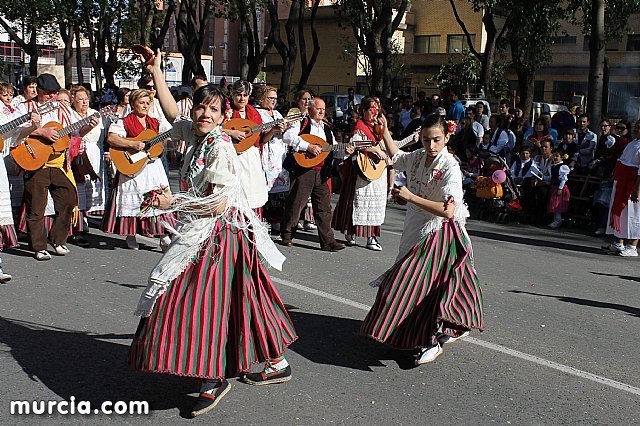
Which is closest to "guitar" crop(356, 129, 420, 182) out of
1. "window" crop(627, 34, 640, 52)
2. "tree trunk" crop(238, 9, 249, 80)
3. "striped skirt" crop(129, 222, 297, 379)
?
"striped skirt" crop(129, 222, 297, 379)

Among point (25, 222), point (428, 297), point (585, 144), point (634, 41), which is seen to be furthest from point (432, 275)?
point (634, 41)

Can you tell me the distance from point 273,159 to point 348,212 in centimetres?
124

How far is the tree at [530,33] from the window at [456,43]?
25.1 m

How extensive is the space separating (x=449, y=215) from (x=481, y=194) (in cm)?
807

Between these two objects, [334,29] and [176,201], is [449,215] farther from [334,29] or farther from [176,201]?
[334,29]

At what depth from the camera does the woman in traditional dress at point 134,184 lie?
918 centimetres

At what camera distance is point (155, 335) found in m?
4.61

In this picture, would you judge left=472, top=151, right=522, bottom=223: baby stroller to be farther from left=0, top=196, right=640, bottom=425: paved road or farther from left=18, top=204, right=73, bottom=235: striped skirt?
left=18, top=204, right=73, bottom=235: striped skirt

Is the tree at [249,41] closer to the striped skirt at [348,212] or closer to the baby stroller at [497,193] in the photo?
the baby stroller at [497,193]

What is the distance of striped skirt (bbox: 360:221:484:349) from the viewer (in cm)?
559

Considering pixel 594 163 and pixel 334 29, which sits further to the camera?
pixel 334 29

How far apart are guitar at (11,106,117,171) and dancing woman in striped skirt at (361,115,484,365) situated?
4587mm

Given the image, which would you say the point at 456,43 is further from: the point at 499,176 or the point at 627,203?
the point at 627,203

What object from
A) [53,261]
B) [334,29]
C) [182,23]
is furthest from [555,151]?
[334,29]
